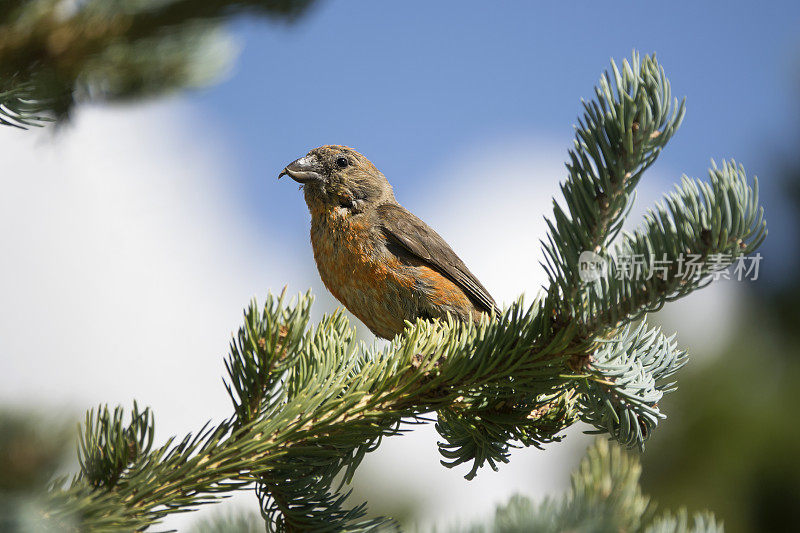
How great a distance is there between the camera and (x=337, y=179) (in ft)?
13.9

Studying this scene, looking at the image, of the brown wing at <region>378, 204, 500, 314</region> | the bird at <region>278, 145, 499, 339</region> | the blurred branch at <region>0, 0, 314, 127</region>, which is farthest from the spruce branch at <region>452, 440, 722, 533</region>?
the brown wing at <region>378, 204, 500, 314</region>

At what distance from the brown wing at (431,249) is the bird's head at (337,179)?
A: 22 cm

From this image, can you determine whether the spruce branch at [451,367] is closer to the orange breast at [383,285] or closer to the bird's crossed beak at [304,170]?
the orange breast at [383,285]

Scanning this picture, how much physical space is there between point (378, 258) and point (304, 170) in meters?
0.95

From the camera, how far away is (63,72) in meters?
1.75

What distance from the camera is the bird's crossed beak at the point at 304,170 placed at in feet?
14.0

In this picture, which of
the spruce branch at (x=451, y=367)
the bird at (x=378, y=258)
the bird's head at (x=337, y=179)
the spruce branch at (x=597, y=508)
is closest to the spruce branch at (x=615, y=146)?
the spruce branch at (x=451, y=367)

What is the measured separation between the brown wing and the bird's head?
22 cm

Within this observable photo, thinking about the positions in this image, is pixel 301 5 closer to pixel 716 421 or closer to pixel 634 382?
pixel 634 382

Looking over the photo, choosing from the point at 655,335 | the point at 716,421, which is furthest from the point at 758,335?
the point at 655,335

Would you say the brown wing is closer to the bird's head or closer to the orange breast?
the orange breast

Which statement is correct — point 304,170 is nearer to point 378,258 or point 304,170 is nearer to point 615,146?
point 378,258

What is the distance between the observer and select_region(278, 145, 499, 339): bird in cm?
359

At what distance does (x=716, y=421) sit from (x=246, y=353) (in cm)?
1481
